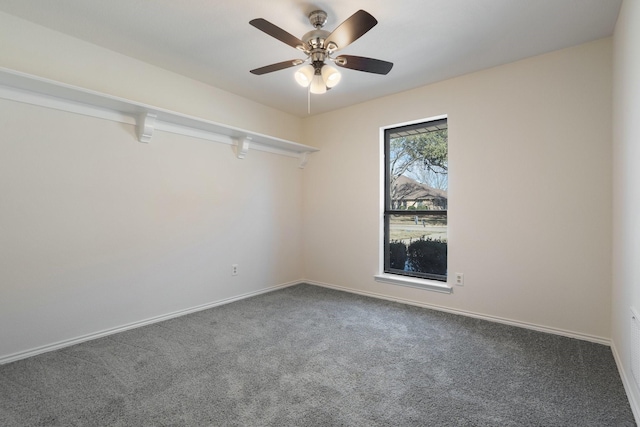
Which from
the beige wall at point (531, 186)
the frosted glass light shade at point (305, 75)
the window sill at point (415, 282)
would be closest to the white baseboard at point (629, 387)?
the beige wall at point (531, 186)

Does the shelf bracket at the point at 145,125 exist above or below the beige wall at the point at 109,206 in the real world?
above

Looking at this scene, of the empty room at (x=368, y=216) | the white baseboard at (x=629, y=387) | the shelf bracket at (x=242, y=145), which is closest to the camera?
the white baseboard at (x=629, y=387)

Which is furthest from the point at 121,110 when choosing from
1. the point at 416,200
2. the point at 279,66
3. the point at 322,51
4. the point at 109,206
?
the point at 416,200

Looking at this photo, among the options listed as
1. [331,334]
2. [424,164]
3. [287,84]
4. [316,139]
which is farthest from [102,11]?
[424,164]

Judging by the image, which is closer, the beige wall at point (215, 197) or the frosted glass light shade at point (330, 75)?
the frosted glass light shade at point (330, 75)

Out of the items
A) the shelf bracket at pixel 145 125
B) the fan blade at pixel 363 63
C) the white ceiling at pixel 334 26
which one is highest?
the white ceiling at pixel 334 26

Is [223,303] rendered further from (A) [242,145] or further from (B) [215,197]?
(A) [242,145]

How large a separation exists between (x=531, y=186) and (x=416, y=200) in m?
1.18

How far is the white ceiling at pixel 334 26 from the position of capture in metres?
2.07

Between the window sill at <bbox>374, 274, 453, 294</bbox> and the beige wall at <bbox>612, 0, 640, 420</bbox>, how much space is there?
1.30 metres

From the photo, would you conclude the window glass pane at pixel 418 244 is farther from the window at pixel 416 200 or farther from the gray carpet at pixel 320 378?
the gray carpet at pixel 320 378

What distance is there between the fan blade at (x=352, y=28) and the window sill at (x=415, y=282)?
2.52 meters

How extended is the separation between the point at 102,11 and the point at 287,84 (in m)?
1.67

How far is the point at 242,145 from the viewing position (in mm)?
3617
